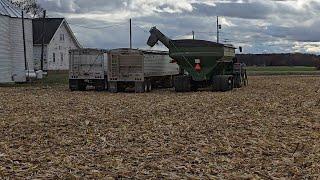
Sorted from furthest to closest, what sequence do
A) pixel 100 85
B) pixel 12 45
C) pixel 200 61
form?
pixel 12 45
pixel 100 85
pixel 200 61

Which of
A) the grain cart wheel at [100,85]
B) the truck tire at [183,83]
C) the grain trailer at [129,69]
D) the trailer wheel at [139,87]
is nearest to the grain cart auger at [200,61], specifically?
the truck tire at [183,83]

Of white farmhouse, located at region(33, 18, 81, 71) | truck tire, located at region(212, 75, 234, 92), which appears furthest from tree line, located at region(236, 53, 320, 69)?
truck tire, located at region(212, 75, 234, 92)

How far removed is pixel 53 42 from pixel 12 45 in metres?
26.5

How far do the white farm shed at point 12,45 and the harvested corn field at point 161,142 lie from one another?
21391mm

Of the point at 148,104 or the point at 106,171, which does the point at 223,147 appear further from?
the point at 148,104

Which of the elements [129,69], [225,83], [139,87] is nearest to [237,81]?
[225,83]

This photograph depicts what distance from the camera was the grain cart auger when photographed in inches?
1158

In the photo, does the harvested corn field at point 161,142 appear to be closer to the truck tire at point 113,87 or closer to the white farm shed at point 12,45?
the truck tire at point 113,87

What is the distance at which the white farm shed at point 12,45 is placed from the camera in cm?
4022

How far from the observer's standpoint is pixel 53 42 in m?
68.4

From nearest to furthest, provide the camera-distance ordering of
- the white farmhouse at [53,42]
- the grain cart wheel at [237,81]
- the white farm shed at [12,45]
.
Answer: the grain cart wheel at [237,81], the white farm shed at [12,45], the white farmhouse at [53,42]

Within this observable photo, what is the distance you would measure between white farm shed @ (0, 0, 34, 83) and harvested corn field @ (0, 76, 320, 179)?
842 inches

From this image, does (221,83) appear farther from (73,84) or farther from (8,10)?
(8,10)

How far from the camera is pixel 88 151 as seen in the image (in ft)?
35.3
